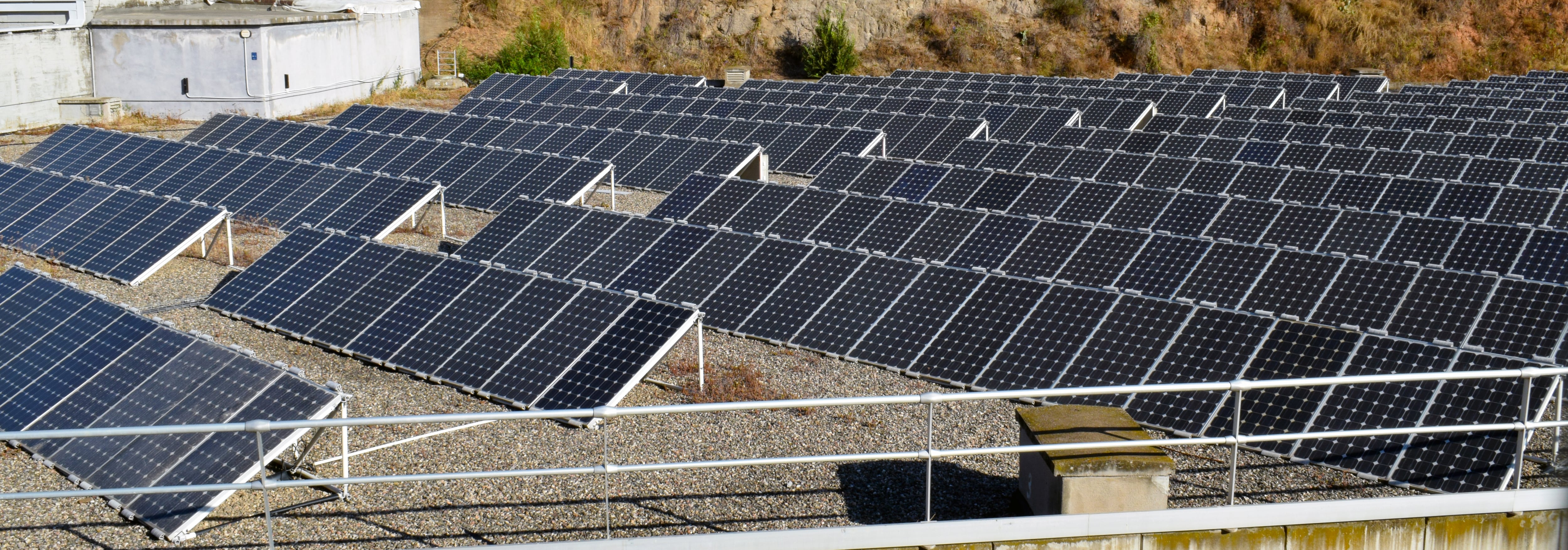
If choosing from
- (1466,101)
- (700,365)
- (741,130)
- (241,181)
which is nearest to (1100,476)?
(700,365)

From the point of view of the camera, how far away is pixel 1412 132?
31.2m

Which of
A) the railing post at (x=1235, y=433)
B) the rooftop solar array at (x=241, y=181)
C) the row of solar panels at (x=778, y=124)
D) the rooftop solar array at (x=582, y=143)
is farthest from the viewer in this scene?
the row of solar panels at (x=778, y=124)

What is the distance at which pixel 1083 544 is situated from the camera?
31.7ft

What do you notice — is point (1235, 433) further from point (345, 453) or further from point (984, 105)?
point (984, 105)

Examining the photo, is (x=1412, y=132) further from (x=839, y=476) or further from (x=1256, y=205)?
(x=839, y=476)

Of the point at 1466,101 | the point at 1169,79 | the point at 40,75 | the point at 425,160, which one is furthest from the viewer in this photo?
the point at 1169,79

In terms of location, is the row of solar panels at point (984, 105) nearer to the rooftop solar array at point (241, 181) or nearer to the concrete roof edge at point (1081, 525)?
the rooftop solar array at point (241, 181)

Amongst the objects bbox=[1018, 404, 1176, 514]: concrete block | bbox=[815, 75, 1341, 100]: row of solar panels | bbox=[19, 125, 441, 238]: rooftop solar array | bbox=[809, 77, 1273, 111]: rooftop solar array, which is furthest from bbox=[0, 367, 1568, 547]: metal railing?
bbox=[815, 75, 1341, 100]: row of solar panels

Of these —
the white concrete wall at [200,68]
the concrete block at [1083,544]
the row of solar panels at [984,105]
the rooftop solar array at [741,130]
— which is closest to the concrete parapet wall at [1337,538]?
the concrete block at [1083,544]

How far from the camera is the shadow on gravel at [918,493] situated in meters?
11.4

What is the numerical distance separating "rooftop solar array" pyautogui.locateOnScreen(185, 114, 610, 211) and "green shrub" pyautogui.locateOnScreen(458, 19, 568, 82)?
2188 centimetres

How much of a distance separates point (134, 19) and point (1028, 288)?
123 ft

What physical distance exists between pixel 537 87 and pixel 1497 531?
36920 millimetres

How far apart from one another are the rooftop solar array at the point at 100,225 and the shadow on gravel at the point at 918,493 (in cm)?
1361
